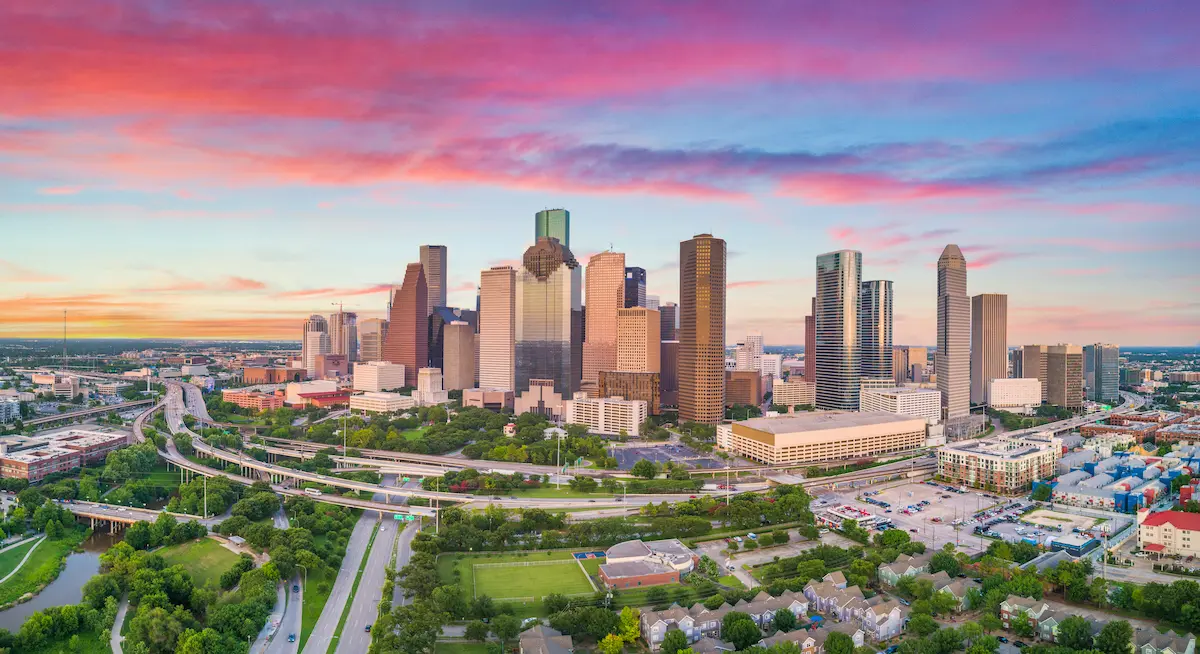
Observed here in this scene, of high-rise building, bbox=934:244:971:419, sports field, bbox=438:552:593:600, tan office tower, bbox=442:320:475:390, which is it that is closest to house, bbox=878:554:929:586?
sports field, bbox=438:552:593:600

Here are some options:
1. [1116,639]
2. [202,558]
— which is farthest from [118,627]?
[1116,639]

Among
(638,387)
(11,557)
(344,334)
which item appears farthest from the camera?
(344,334)

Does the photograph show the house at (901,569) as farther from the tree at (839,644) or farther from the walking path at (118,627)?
the walking path at (118,627)

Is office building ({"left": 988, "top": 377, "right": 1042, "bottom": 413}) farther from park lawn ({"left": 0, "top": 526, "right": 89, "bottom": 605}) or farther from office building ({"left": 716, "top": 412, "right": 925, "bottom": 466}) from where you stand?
park lawn ({"left": 0, "top": 526, "right": 89, "bottom": 605})

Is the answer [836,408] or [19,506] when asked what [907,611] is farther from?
[836,408]

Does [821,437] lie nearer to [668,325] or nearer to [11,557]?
[668,325]

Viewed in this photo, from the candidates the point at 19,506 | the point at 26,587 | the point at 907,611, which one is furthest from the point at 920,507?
the point at 19,506
